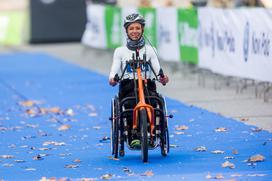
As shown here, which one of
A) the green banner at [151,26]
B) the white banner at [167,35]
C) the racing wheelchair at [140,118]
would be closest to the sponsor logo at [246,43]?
the white banner at [167,35]

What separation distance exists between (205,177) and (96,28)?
2096 cm

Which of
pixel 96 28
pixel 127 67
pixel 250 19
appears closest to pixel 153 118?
pixel 127 67

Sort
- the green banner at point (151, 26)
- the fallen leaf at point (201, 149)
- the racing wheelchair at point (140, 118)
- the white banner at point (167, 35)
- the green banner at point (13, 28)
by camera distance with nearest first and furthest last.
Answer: the racing wheelchair at point (140, 118)
the fallen leaf at point (201, 149)
the white banner at point (167, 35)
the green banner at point (151, 26)
the green banner at point (13, 28)

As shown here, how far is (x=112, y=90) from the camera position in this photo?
70.4 feet

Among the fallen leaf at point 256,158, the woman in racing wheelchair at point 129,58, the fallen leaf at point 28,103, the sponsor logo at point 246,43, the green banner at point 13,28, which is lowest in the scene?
the fallen leaf at point 256,158

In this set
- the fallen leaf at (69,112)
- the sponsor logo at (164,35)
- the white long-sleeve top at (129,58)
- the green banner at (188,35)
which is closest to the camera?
the white long-sleeve top at (129,58)

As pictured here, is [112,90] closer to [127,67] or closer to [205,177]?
[127,67]

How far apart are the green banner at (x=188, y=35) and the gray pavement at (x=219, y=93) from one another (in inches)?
18.2

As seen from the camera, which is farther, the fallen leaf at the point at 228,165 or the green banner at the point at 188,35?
the green banner at the point at 188,35

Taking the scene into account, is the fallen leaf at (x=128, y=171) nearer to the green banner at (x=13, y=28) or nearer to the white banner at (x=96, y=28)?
the white banner at (x=96, y=28)

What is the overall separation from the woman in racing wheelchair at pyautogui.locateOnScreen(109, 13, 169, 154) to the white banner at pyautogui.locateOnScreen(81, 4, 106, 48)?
1815cm

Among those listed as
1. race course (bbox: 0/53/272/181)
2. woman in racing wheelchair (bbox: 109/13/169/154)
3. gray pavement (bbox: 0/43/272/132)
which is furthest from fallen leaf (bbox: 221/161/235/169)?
gray pavement (bbox: 0/43/272/132)

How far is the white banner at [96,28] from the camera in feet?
99.8

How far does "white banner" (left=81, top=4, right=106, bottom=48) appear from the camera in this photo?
30422mm
